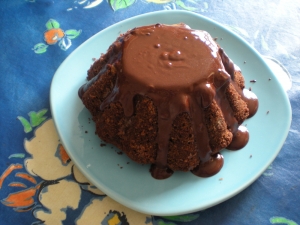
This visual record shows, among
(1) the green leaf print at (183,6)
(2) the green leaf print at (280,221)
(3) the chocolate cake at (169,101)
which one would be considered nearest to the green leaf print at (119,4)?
(1) the green leaf print at (183,6)

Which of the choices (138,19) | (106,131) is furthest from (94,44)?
(106,131)

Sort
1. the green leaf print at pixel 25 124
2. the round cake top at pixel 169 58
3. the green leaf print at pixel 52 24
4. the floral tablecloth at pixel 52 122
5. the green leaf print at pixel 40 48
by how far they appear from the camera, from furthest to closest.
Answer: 1. the green leaf print at pixel 52 24
2. the green leaf print at pixel 40 48
3. the green leaf print at pixel 25 124
4. the floral tablecloth at pixel 52 122
5. the round cake top at pixel 169 58

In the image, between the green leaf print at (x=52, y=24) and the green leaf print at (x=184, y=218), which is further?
the green leaf print at (x=52, y=24)

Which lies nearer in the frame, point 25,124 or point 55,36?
point 25,124

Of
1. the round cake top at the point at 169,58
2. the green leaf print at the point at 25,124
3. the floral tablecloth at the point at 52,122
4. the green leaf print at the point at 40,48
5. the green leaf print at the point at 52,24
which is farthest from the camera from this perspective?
the green leaf print at the point at 52,24

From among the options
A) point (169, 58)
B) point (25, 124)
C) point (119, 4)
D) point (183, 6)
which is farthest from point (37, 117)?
point (183, 6)

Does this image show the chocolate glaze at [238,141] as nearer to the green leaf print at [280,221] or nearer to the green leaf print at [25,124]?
the green leaf print at [280,221]

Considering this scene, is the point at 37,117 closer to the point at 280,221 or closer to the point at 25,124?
the point at 25,124
